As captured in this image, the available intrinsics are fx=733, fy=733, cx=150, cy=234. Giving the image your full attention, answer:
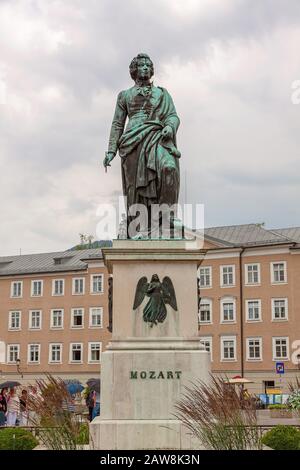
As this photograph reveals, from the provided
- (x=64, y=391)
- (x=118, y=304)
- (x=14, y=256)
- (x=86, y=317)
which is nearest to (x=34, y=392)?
(x=64, y=391)

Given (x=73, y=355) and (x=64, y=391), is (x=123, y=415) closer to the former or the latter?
(x=64, y=391)

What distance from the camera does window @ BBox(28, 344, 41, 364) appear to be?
73.9 metres

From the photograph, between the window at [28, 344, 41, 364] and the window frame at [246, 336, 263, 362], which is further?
the window at [28, 344, 41, 364]

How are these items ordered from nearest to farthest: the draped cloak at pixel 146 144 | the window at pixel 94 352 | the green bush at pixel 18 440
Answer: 1. the green bush at pixel 18 440
2. the draped cloak at pixel 146 144
3. the window at pixel 94 352

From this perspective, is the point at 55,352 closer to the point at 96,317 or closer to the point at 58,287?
the point at 96,317

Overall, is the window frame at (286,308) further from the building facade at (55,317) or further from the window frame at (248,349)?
the building facade at (55,317)

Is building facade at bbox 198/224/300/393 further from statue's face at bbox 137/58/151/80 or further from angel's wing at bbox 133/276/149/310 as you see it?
angel's wing at bbox 133/276/149/310

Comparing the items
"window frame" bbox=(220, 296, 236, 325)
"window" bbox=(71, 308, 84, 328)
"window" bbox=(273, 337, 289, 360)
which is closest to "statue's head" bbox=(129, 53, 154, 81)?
"window" bbox=(273, 337, 289, 360)

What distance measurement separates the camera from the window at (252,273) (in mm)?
65812

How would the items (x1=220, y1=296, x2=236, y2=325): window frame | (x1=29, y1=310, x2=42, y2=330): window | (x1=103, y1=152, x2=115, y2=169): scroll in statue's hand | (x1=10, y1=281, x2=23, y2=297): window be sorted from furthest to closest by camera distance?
(x1=10, y1=281, x2=23, y2=297): window
(x1=29, y1=310, x2=42, y2=330): window
(x1=220, y1=296, x2=236, y2=325): window frame
(x1=103, y1=152, x2=115, y2=169): scroll in statue's hand

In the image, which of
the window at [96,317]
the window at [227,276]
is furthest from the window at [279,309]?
the window at [96,317]

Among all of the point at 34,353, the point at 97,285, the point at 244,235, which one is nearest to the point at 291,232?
the point at 244,235
